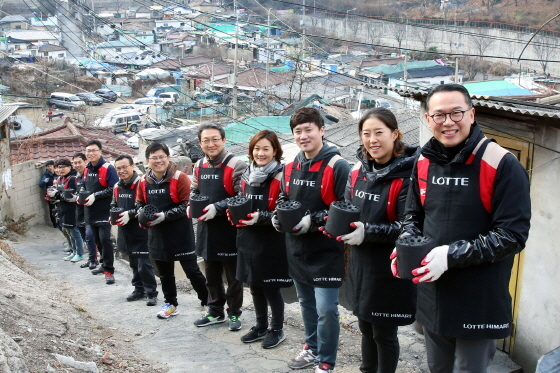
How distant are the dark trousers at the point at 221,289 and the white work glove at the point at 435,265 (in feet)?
9.52

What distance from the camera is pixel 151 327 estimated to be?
6.19m

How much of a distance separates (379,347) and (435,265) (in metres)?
1.31

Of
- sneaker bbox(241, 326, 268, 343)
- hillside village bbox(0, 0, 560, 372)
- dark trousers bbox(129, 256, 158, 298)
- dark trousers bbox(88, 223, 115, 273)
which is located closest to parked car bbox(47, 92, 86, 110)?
hillside village bbox(0, 0, 560, 372)

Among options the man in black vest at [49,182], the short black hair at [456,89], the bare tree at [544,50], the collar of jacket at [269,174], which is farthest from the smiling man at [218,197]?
the bare tree at [544,50]

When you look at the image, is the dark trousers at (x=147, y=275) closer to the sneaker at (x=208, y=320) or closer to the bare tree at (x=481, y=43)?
the sneaker at (x=208, y=320)

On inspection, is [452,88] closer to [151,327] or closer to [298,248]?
[298,248]

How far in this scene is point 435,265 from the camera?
295 centimetres

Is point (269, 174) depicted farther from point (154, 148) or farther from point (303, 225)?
point (154, 148)

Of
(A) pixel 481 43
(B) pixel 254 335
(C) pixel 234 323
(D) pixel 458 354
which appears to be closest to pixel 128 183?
(C) pixel 234 323

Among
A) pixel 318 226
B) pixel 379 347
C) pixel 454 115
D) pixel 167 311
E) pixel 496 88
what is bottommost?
pixel 167 311

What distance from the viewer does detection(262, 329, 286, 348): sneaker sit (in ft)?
17.5

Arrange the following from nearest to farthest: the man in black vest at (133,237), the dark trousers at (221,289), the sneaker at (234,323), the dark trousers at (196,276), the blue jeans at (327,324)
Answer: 1. the blue jeans at (327,324)
2. the dark trousers at (221,289)
3. the sneaker at (234,323)
4. the dark trousers at (196,276)
5. the man in black vest at (133,237)

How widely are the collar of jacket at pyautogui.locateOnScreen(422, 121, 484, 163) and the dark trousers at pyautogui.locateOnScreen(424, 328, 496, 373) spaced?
36.5 inches

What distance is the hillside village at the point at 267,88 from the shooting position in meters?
5.82
